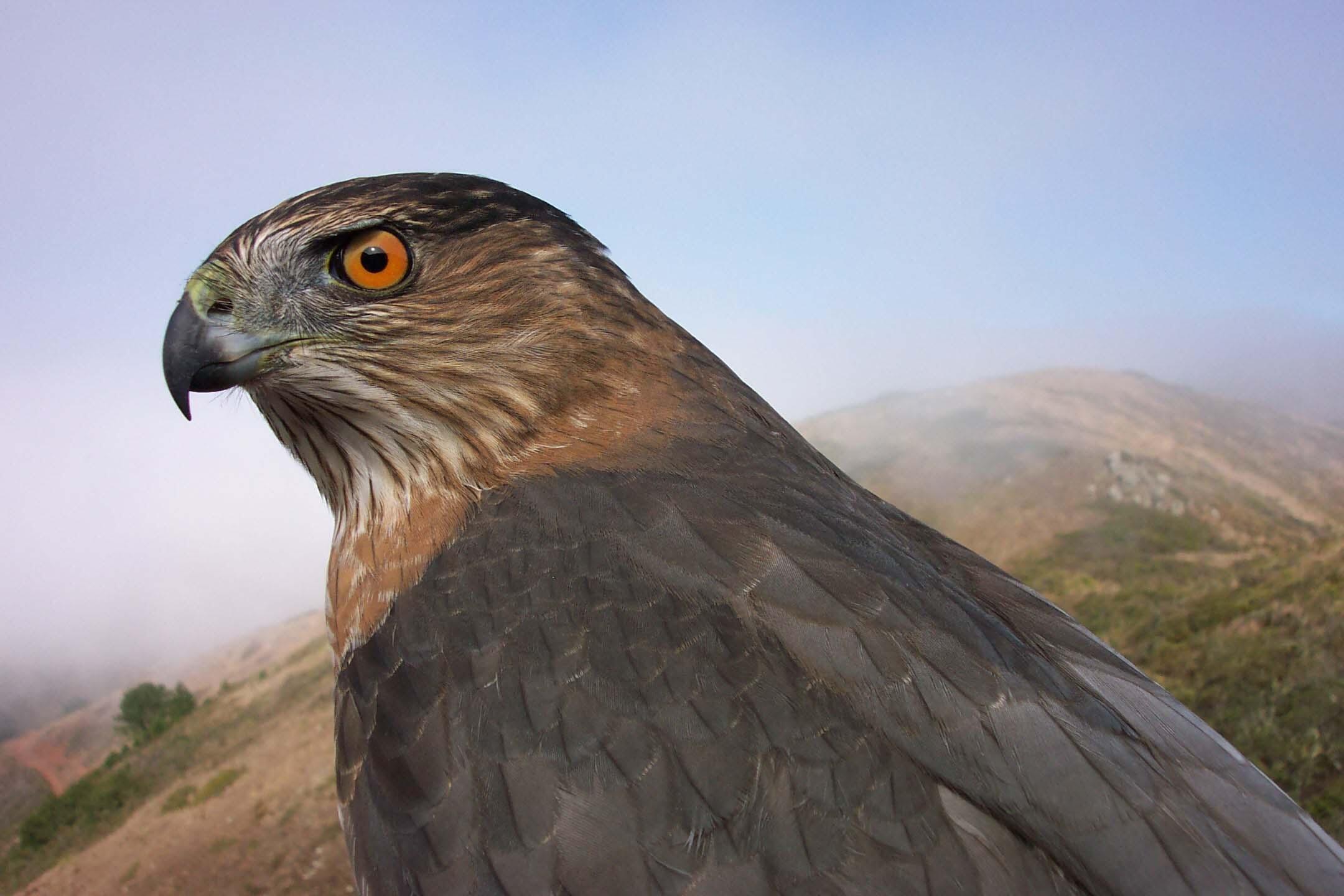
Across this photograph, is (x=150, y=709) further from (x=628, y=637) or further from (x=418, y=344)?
(x=628, y=637)

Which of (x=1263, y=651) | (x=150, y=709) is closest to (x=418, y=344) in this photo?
(x=1263, y=651)

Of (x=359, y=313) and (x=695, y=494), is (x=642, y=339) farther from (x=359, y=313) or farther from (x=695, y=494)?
(x=359, y=313)

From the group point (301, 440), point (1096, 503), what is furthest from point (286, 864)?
point (1096, 503)

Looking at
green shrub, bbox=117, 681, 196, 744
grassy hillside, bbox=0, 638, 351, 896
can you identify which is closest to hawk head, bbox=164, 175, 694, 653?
grassy hillside, bbox=0, 638, 351, 896

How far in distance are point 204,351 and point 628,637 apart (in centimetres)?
200

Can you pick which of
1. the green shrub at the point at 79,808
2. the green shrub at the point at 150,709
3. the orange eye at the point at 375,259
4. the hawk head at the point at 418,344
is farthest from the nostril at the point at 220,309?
the green shrub at the point at 150,709

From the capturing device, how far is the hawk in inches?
79.4

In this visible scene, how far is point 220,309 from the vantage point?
9.94 feet

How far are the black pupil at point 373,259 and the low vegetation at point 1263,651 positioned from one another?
9.87 m

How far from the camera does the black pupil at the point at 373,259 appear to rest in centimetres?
302

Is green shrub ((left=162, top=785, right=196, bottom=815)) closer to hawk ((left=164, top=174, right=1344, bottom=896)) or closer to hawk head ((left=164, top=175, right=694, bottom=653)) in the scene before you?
hawk head ((left=164, top=175, right=694, bottom=653))

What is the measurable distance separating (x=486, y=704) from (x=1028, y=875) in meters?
1.47

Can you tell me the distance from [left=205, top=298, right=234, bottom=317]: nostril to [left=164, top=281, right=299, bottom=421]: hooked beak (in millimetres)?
13

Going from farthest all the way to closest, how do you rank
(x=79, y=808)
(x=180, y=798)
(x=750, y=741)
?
(x=79, y=808) → (x=180, y=798) → (x=750, y=741)
